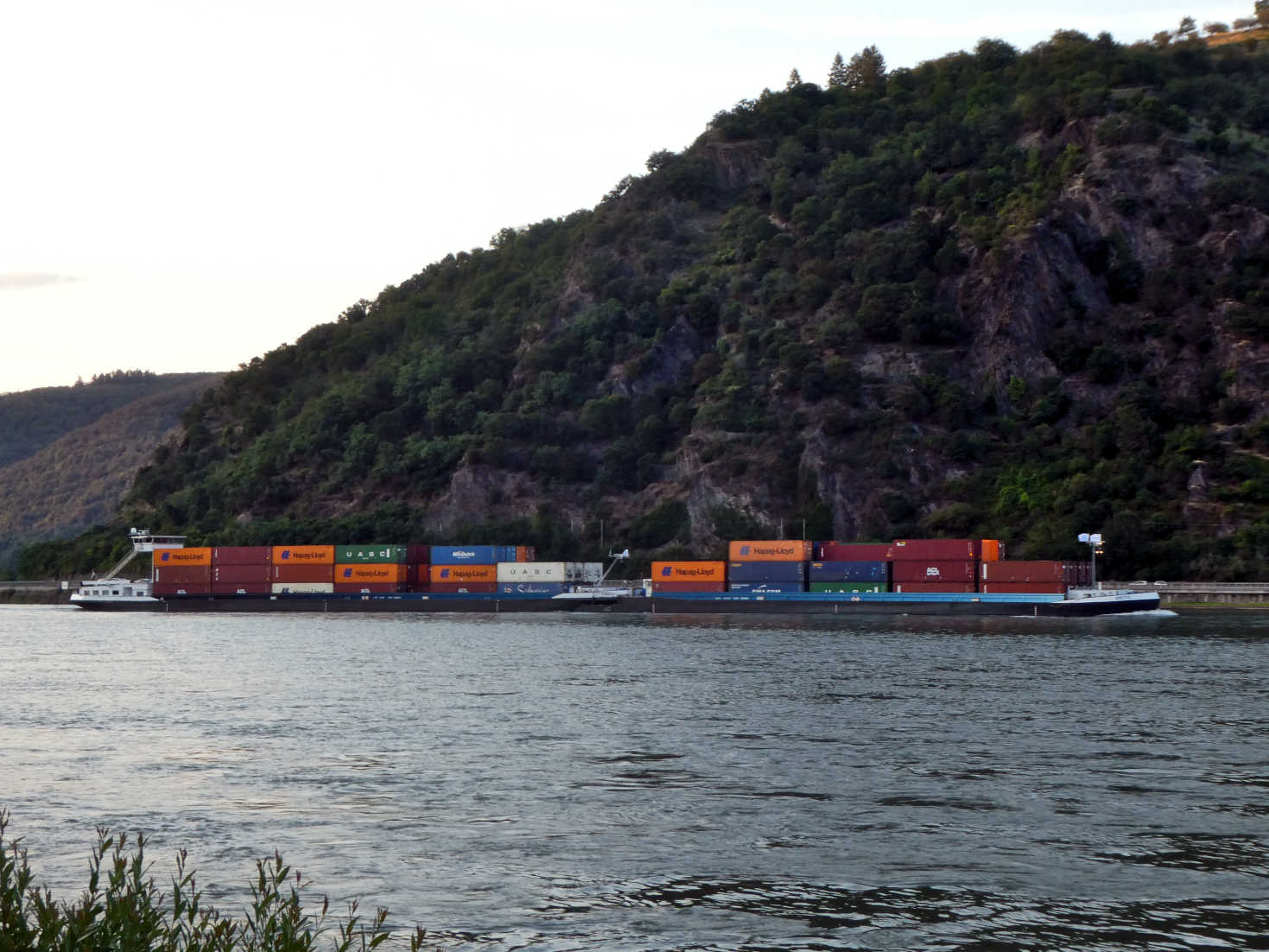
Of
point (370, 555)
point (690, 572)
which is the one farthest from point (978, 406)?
point (370, 555)

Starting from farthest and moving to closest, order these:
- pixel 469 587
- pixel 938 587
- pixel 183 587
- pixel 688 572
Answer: pixel 183 587 → pixel 469 587 → pixel 688 572 → pixel 938 587

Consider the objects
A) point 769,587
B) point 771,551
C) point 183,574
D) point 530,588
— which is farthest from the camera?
point 183,574

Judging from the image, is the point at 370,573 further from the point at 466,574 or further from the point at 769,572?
the point at 769,572

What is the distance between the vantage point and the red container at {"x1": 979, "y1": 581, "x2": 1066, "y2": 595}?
125062 mm

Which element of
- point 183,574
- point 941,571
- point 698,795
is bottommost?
point 698,795

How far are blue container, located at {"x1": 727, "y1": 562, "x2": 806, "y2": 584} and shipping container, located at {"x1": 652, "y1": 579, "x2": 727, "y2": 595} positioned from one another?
182 cm

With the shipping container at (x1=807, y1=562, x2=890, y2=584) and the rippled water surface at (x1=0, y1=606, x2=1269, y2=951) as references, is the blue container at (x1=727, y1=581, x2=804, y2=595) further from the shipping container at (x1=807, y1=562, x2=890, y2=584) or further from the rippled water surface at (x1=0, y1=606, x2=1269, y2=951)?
the rippled water surface at (x1=0, y1=606, x2=1269, y2=951)

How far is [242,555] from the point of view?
156250 millimetres

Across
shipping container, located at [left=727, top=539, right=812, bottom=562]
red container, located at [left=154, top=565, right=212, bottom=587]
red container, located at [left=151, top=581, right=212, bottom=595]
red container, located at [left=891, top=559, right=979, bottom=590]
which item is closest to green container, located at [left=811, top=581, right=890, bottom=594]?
red container, located at [left=891, top=559, right=979, bottom=590]

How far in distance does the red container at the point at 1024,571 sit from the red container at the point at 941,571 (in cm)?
130

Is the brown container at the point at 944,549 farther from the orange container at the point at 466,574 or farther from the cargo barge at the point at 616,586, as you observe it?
the orange container at the point at 466,574

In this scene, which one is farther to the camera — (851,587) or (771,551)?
(771,551)

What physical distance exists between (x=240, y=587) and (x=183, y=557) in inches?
301

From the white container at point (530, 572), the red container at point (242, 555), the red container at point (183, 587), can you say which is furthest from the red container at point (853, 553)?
the red container at point (183, 587)
